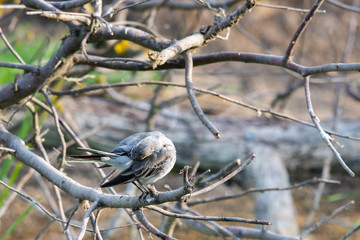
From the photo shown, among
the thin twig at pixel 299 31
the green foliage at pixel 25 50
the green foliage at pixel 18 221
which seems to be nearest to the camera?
the thin twig at pixel 299 31

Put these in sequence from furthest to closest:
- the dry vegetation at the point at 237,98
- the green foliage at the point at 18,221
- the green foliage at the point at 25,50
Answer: the dry vegetation at the point at 237,98 → the green foliage at the point at 25,50 → the green foliage at the point at 18,221

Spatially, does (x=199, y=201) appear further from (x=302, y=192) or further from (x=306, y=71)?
(x=302, y=192)

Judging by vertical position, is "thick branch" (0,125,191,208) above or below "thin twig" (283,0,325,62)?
below

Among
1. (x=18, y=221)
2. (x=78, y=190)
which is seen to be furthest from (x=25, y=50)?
(x=78, y=190)

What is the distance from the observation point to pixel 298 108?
4953 millimetres

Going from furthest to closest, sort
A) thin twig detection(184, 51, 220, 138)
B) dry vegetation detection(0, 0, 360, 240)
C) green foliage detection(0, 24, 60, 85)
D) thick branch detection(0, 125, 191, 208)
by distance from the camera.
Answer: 1. dry vegetation detection(0, 0, 360, 240)
2. green foliage detection(0, 24, 60, 85)
3. thin twig detection(184, 51, 220, 138)
4. thick branch detection(0, 125, 191, 208)

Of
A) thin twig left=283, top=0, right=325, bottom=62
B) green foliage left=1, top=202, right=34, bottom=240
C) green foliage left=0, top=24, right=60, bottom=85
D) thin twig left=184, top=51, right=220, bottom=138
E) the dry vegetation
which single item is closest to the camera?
thin twig left=184, top=51, right=220, bottom=138

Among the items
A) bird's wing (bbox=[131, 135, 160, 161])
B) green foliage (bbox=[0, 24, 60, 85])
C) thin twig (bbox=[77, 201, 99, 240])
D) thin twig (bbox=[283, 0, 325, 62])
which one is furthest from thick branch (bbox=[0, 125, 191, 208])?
thin twig (bbox=[283, 0, 325, 62])

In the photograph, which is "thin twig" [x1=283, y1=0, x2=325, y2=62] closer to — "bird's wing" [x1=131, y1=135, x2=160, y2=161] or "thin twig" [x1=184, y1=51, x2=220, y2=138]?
"thin twig" [x1=184, y1=51, x2=220, y2=138]

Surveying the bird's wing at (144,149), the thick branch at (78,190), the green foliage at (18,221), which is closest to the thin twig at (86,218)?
the thick branch at (78,190)

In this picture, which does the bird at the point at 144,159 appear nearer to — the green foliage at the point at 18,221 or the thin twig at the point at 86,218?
the thin twig at the point at 86,218

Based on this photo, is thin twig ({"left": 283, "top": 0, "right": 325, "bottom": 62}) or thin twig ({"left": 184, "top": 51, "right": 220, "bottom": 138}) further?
thin twig ({"left": 283, "top": 0, "right": 325, "bottom": 62})

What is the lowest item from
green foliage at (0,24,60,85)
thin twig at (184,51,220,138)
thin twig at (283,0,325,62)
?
thin twig at (184,51,220,138)

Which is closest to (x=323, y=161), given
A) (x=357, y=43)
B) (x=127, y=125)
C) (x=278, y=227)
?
(x=278, y=227)
